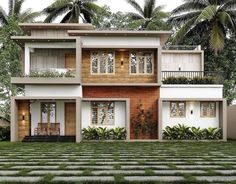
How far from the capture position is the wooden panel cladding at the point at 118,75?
21.6 meters

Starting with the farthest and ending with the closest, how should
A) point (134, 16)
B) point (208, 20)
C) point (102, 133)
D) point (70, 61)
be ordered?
point (134, 16) < point (208, 20) < point (70, 61) < point (102, 133)

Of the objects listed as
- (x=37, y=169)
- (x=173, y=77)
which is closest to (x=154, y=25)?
(x=173, y=77)

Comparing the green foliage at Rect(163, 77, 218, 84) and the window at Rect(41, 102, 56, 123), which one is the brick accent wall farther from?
the window at Rect(41, 102, 56, 123)

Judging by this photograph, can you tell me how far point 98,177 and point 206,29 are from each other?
2436 centimetres

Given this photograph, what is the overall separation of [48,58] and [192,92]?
26.5 ft

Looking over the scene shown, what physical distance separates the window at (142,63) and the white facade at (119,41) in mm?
595

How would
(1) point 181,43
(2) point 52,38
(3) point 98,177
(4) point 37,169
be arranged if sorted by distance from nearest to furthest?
(3) point 98,177 → (4) point 37,169 → (2) point 52,38 → (1) point 181,43

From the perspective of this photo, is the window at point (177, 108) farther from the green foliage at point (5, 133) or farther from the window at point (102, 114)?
the green foliage at point (5, 133)

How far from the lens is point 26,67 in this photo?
2091 centimetres

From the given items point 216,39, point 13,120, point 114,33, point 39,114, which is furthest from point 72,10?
point 13,120

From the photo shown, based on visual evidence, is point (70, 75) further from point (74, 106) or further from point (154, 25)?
point (154, 25)

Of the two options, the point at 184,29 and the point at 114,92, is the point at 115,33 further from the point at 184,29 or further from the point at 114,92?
the point at 184,29

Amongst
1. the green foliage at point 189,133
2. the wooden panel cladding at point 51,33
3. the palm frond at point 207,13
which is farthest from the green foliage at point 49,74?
the palm frond at point 207,13

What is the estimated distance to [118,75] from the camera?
71.5ft
